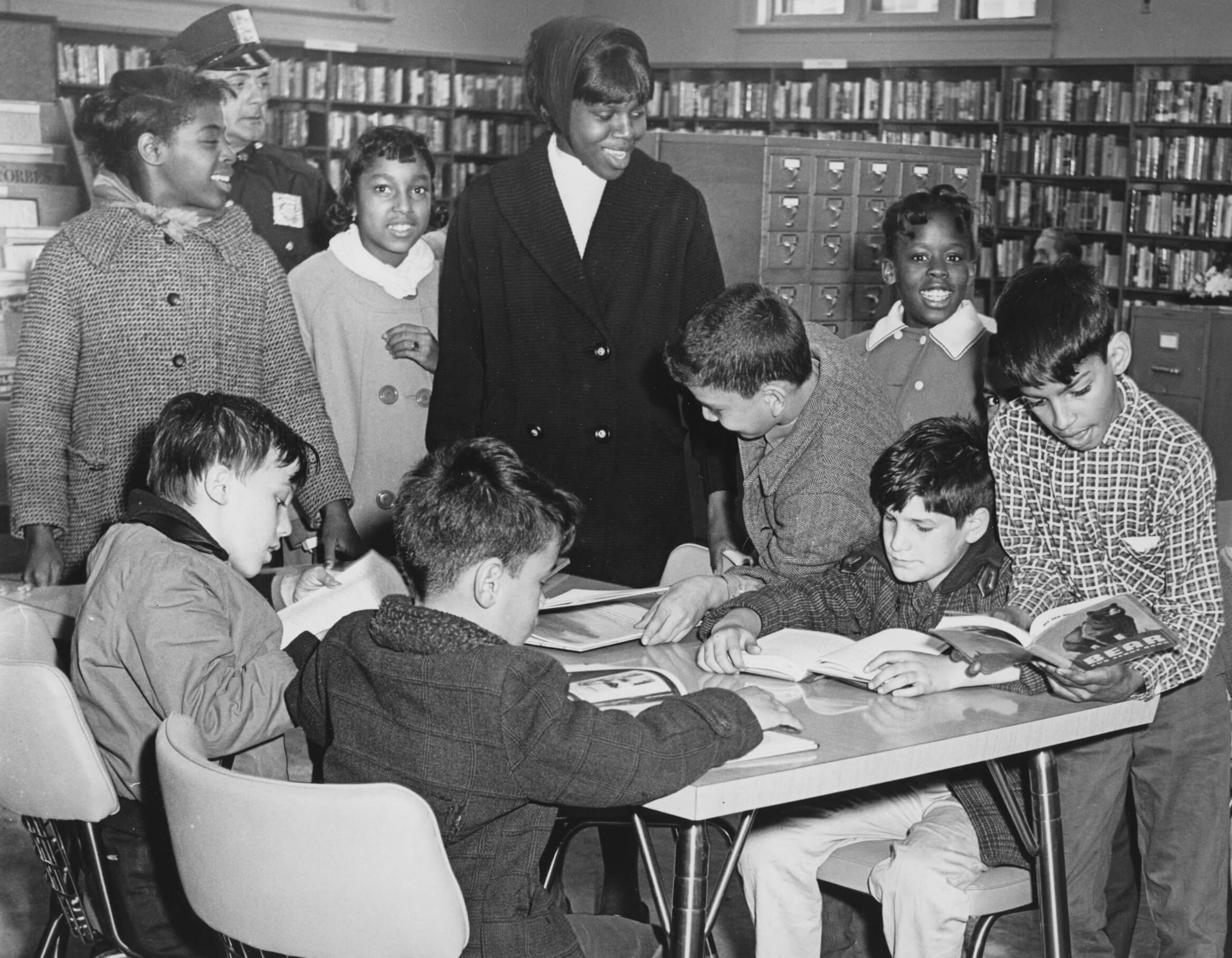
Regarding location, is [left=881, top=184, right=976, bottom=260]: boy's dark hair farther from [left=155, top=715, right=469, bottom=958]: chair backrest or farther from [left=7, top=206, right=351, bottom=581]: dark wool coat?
[left=155, top=715, right=469, bottom=958]: chair backrest

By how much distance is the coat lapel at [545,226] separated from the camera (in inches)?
106

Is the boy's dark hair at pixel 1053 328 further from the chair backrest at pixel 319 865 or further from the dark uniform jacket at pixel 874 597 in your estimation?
the chair backrest at pixel 319 865

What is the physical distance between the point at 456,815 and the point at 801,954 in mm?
762

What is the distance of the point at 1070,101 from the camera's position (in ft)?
27.7

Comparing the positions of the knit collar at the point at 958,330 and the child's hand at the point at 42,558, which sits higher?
the knit collar at the point at 958,330

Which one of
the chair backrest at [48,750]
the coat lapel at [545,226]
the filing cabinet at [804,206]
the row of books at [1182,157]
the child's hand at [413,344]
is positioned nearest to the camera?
the chair backrest at [48,750]

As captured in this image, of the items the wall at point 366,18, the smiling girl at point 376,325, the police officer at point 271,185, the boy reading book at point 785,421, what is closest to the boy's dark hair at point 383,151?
the smiling girl at point 376,325

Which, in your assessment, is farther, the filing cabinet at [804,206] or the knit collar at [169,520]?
the filing cabinet at [804,206]

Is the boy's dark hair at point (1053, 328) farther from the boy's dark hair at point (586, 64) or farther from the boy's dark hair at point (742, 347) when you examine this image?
the boy's dark hair at point (586, 64)

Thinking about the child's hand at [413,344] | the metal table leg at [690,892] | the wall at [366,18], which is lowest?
the metal table leg at [690,892]

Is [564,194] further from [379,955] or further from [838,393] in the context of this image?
[379,955]

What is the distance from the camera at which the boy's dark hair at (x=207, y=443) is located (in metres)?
1.92

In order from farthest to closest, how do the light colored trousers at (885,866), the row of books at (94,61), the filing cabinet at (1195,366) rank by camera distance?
the row of books at (94,61)
the filing cabinet at (1195,366)
the light colored trousers at (885,866)

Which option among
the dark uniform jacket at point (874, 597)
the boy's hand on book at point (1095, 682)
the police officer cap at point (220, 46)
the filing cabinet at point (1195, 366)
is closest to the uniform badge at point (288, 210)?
the police officer cap at point (220, 46)
